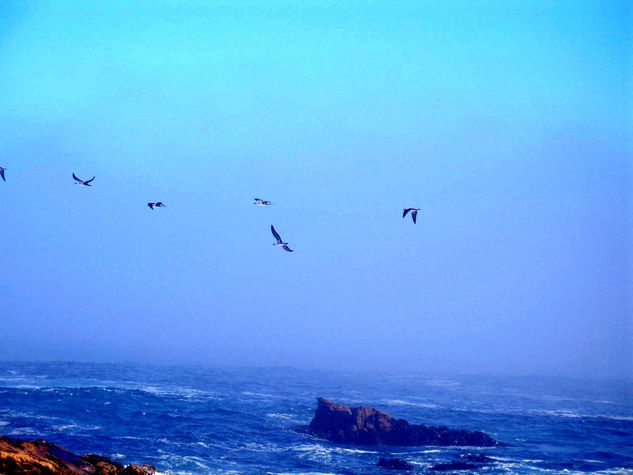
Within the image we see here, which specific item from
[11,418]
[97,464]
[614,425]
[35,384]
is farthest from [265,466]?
[614,425]

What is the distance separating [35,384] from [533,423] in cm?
5848

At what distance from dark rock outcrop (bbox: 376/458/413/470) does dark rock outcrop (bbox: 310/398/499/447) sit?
7435 mm

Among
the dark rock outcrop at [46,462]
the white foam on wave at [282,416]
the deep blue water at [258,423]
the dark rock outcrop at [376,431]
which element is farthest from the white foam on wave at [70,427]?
the dark rock outcrop at [46,462]

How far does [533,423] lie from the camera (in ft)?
180

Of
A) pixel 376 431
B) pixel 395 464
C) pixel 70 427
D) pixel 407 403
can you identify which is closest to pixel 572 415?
pixel 407 403

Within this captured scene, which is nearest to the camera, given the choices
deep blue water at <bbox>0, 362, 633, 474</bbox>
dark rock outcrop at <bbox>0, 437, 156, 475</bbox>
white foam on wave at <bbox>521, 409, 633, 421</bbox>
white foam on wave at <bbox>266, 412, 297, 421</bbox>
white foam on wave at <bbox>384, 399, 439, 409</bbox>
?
dark rock outcrop at <bbox>0, 437, 156, 475</bbox>

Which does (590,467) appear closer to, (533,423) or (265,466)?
(533,423)

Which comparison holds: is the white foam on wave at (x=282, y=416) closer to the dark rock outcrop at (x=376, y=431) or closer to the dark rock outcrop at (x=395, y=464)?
the dark rock outcrop at (x=376, y=431)

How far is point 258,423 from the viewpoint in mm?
47438

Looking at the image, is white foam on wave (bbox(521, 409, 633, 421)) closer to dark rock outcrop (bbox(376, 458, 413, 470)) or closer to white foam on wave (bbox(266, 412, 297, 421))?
white foam on wave (bbox(266, 412, 297, 421))

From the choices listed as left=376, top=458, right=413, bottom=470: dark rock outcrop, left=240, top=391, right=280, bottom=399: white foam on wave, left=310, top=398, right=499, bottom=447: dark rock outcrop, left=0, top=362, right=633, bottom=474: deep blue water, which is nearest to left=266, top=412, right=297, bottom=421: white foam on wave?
left=0, top=362, right=633, bottom=474: deep blue water

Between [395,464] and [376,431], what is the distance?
29.7 feet

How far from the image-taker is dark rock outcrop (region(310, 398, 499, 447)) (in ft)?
141

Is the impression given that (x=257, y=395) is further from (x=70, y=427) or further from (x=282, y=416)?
(x=70, y=427)
